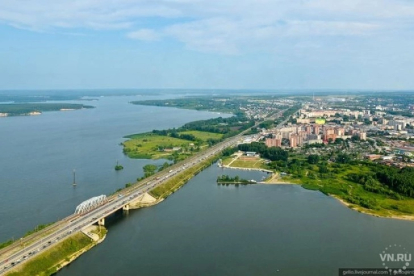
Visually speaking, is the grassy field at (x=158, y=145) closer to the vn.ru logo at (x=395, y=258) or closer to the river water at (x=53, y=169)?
the river water at (x=53, y=169)

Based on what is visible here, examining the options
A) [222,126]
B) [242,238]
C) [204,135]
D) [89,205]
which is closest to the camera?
[242,238]

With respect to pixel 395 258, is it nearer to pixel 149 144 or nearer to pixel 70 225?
pixel 70 225

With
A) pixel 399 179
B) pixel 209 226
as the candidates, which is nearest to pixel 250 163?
pixel 399 179

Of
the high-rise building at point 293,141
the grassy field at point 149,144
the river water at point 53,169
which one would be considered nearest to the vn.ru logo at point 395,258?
the river water at point 53,169

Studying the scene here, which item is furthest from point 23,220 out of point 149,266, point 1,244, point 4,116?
point 4,116

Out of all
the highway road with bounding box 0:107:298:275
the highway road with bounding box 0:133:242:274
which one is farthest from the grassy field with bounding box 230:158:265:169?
the highway road with bounding box 0:107:298:275

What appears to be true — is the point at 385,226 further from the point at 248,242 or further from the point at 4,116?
the point at 4,116

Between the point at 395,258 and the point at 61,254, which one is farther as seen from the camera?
the point at 395,258
